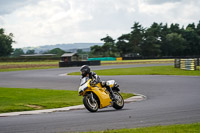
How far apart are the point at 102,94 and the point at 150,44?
106 meters

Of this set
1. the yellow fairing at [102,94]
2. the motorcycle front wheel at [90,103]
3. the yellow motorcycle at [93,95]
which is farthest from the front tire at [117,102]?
the motorcycle front wheel at [90,103]

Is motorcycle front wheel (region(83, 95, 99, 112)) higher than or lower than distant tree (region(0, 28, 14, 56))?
Result: lower

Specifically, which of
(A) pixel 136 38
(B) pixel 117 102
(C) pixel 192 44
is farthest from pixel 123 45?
(B) pixel 117 102

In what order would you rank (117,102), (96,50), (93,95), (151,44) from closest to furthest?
1. (93,95)
2. (117,102)
3. (151,44)
4. (96,50)

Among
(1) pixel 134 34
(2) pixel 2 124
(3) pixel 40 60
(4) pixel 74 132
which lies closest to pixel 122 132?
(4) pixel 74 132

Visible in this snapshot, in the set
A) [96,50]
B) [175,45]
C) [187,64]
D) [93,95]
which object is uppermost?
[175,45]

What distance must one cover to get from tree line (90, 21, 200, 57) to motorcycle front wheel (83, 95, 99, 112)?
337 ft

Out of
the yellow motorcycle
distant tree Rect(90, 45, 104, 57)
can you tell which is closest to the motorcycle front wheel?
the yellow motorcycle

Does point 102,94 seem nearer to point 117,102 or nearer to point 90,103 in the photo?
point 90,103

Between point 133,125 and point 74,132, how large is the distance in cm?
154

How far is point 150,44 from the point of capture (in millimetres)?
117750

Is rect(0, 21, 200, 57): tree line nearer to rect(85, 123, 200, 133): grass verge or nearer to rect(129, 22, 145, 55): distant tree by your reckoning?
rect(129, 22, 145, 55): distant tree

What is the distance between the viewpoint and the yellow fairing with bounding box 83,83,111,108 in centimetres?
1240

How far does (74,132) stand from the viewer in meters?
8.09
